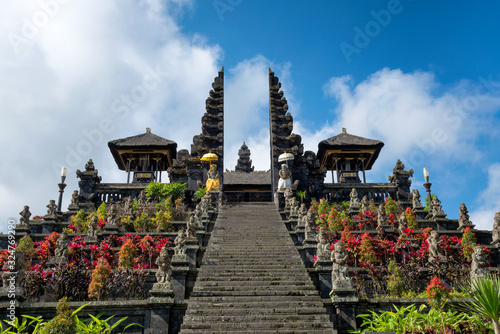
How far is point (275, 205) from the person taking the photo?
20297 millimetres

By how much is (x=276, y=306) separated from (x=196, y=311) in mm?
1801

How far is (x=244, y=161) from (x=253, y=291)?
97.4 feet

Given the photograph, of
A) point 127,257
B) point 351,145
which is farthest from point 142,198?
point 351,145

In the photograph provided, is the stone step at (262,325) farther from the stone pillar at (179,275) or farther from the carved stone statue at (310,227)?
the carved stone statue at (310,227)

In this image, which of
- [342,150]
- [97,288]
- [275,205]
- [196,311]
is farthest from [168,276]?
[342,150]

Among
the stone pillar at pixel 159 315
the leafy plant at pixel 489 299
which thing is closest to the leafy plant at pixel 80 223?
the stone pillar at pixel 159 315

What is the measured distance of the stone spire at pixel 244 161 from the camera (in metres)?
39.1

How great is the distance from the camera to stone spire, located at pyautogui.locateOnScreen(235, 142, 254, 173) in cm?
3906

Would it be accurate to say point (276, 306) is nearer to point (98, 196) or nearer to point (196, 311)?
point (196, 311)

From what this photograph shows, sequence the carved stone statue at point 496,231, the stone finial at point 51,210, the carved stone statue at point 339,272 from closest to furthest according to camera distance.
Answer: the carved stone statue at point 339,272, the carved stone statue at point 496,231, the stone finial at point 51,210

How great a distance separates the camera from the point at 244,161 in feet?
130

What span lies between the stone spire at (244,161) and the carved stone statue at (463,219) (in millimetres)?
23469

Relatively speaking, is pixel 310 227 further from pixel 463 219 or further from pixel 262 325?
pixel 463 219

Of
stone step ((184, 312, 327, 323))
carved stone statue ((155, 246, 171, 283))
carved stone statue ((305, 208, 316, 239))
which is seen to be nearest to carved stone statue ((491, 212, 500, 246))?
carved stone statue ((305, 208, 316, 239))
